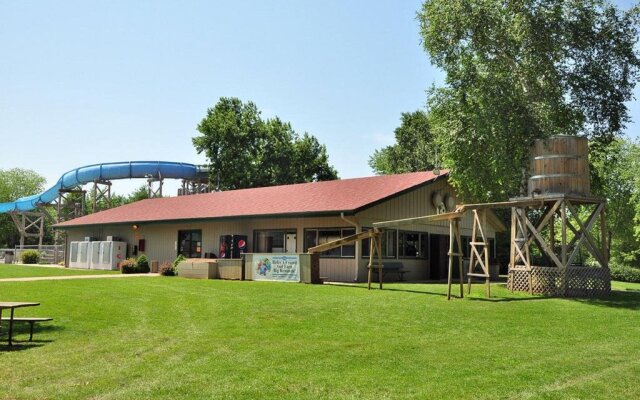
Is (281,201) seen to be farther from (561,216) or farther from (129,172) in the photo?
(129,172)

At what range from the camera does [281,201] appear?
90.7 ft

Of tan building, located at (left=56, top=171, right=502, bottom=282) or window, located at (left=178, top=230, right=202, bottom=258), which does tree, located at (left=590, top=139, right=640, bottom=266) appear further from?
window, located at (left=178, top=230, right=202, bottom=258)

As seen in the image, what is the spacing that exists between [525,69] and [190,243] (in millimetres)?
18360

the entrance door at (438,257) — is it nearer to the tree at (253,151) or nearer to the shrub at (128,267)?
the shrub at (128,267)

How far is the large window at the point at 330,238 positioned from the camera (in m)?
23.5

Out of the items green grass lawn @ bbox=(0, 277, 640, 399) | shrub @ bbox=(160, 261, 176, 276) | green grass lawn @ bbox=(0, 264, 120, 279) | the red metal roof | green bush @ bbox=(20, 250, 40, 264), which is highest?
the red metal roof

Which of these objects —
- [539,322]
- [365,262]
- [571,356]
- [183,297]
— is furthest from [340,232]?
[571,356]

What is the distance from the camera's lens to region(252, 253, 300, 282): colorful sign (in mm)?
21984

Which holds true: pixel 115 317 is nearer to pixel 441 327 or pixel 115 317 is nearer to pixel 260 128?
pixel 441 327

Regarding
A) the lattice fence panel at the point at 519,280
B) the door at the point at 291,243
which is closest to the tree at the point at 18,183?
the door at the point at 291,243

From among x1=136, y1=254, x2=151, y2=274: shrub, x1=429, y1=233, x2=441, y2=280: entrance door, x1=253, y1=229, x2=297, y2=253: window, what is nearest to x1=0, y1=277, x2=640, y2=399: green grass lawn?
x1=253, y1=229, x2=297, y2=253: window

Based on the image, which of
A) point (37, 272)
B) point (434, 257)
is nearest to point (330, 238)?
point (434, 257)

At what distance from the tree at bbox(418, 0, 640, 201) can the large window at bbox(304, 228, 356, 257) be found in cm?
648

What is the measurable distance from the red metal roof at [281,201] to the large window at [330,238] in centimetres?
111
